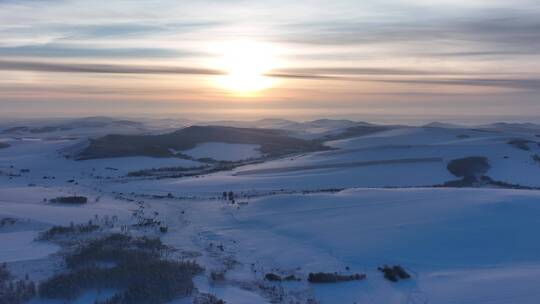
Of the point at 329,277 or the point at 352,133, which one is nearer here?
the point at 329,277

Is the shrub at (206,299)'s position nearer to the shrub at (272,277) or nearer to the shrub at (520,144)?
the shrub at (272,277)

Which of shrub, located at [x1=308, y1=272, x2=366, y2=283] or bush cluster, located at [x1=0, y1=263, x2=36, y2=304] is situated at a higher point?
shrub, located at [x1=308, y1=272, x2=366, y2=283]

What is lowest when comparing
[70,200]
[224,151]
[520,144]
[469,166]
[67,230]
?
[67,230]

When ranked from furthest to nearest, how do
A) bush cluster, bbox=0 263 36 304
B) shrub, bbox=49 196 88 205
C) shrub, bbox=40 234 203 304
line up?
shrub, bbox=49 196 88 205 < shrub, bbox=40 234 203 304 < bush cluster, bbox=0 263 36 304

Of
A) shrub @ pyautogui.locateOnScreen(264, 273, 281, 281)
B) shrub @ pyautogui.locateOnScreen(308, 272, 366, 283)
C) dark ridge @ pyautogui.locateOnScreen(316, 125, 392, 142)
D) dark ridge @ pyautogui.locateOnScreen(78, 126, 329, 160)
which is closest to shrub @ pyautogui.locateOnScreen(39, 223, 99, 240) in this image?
shrub @ pyautogui.locateOnScreen(264, 273, 281, 281)

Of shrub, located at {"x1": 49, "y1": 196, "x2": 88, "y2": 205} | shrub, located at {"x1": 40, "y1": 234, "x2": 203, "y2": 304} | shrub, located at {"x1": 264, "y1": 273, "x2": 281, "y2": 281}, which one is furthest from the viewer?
shrub, located at {"x1": 49, "y1": 196, "x2": 88, "y2": 205}

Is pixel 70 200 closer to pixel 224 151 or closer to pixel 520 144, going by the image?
pixel 224 151

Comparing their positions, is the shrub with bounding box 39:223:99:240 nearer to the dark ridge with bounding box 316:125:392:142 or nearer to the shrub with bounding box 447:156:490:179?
the shrub with bounding box 447:156:490:179

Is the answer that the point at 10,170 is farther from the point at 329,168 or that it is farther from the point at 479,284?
the point at 479,284

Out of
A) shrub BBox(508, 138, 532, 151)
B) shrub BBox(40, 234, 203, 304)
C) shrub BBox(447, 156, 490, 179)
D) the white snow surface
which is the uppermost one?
shrub BBox(508, 138, 532, 151)

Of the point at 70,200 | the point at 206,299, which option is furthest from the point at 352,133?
the point at 206,299
